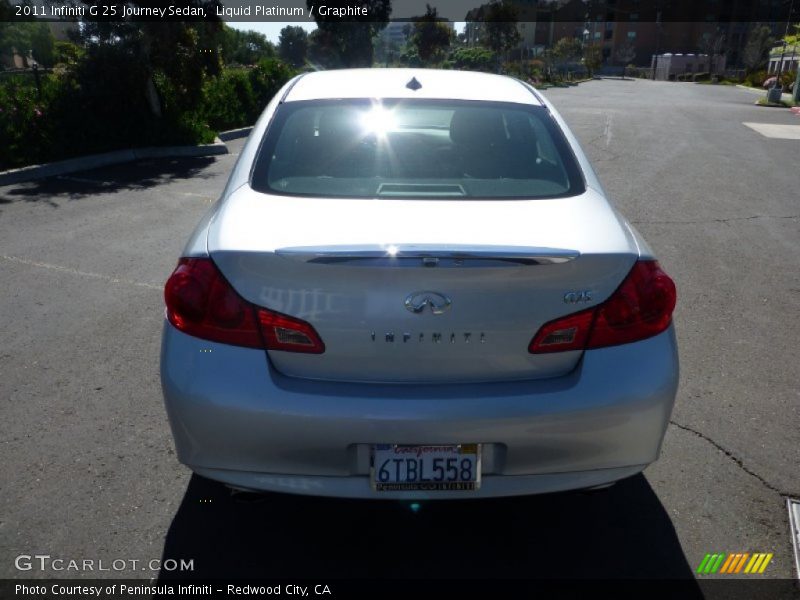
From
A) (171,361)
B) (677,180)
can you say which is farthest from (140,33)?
(171,361)

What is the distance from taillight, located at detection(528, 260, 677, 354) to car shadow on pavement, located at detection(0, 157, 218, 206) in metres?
8.50

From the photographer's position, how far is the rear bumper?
7.46 feet

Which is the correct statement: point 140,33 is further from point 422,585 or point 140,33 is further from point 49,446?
point 422,585

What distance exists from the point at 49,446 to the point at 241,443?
1.62m

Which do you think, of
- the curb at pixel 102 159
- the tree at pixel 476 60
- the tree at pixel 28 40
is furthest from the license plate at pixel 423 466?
the tree at pixel 476 60

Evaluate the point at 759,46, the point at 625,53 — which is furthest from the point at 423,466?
the point at 625,53

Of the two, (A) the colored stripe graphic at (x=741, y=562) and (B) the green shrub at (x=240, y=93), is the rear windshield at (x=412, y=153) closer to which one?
(A) the colored stripe graphic at (x=741, y=562)

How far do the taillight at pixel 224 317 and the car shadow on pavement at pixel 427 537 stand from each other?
0.58m

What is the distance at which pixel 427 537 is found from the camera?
2.84 meters

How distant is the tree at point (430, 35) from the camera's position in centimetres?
8588

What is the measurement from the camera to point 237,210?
2648 millimetres

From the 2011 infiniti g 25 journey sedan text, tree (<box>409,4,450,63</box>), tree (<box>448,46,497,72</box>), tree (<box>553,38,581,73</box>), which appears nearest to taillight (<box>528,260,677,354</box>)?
the 2011 infiniti g 25 journey sedan text

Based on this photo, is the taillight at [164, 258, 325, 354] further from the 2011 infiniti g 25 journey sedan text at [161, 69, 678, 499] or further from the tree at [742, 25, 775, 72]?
the tree at [742, 25, 775, 72]

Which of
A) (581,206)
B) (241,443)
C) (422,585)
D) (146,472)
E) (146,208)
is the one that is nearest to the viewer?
(241,443)
